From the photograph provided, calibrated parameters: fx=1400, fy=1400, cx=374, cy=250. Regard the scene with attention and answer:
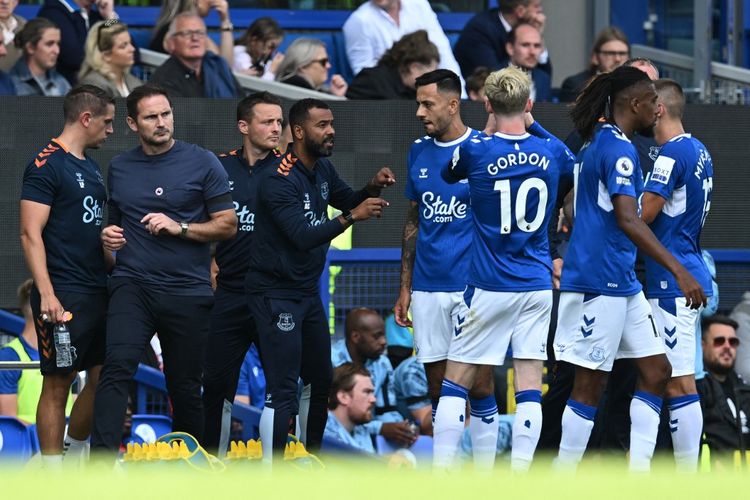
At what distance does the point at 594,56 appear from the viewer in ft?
38.9

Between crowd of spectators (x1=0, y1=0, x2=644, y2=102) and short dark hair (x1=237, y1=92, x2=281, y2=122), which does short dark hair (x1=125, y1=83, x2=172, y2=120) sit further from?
crowd of spectators (x1=0, y1=0, x2=644, y2=102)

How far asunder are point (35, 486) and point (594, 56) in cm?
951

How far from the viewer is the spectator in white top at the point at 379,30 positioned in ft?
40.2

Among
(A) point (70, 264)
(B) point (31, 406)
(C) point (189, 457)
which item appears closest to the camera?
(C) point (189, 457)

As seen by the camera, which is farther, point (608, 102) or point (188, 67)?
point (188, 67)

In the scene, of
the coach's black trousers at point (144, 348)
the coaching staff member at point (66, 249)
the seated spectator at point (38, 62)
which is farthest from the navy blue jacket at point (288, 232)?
the seated spectator at point (38, 62)

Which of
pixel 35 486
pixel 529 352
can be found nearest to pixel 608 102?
pixel 529 352

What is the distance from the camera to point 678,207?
7680mm

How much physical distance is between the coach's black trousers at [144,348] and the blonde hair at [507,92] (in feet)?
6.27

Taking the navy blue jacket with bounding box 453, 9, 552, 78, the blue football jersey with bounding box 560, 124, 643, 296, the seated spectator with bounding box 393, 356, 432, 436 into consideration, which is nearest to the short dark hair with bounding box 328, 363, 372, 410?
the seated spectator with bounding box 393, 356, 432, 436

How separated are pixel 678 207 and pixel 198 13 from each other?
5.58 m

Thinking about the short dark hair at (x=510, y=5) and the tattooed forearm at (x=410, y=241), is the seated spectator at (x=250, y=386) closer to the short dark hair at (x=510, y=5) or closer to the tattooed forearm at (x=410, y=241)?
the tattooed forearm at (x=410, y=241)

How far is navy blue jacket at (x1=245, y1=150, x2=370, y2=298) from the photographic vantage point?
7684mm

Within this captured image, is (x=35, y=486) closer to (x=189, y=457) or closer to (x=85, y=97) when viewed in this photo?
(x=189, y=457)
